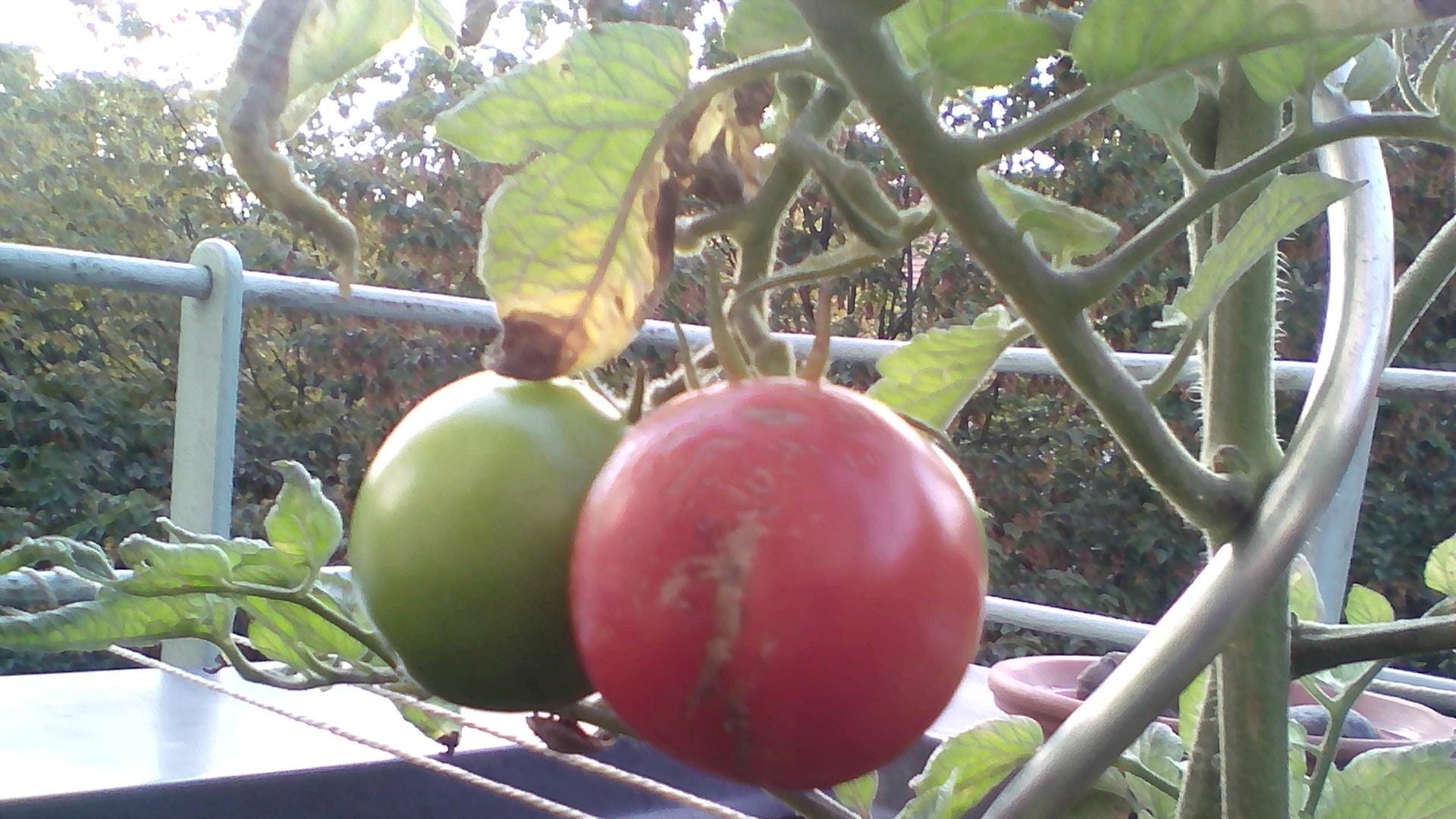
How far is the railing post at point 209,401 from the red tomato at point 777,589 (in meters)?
1.10

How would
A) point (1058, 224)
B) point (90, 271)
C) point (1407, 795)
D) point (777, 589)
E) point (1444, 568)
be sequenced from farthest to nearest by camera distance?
point (90, 271) < point (1444, 568) < point (1407, 795) < point (1058, 224) < point (777, 589)

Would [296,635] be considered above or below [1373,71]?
below

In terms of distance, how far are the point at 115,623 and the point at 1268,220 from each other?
36 centimetres

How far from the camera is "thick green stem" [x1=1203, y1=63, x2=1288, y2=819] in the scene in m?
0.35

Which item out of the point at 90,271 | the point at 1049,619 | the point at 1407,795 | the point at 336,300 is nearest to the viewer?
the point at 1407,795

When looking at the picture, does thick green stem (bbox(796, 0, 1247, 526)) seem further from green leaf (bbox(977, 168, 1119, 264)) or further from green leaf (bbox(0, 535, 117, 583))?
green leaf (bbox(0, 535, 117, 583))

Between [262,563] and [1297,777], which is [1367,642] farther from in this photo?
[262,563]

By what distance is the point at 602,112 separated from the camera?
252 mm

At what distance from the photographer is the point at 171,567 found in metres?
0.35

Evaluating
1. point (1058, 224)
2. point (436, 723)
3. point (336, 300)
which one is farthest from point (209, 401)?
point (1058, 224)

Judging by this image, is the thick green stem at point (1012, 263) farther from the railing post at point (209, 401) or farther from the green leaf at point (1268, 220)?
the railing post at point (209, 401)

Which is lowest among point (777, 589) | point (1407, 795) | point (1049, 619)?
point (1049, 619)

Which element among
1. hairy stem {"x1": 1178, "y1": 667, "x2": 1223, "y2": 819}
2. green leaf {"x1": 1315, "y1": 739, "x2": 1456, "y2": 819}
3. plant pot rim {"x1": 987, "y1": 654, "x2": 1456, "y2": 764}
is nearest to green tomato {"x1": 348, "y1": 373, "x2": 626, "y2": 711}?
hairy stem {"x1": 1178, "y1": 667, "x2": 1223, "y2": 819}

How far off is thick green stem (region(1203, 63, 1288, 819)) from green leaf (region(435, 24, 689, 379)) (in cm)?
18
